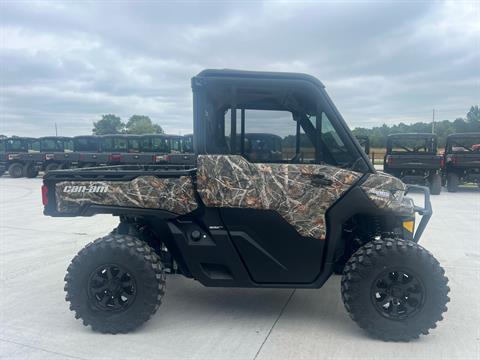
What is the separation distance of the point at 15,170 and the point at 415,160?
21.0 meters

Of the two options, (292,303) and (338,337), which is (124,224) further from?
(338,337)

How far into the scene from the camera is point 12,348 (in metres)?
3.09

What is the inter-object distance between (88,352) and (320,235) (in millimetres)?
2166

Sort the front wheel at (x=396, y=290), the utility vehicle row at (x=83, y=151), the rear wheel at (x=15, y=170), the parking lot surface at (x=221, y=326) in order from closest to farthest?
1. the parking lot surface at (x=221, y=326)
2. the front wheel at (x=396, y=290)
3. the utility vehicle row at (x=83, y=151)
4. the rear wheel at (x=15, y=170)

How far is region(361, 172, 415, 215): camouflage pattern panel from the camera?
10.6 ft

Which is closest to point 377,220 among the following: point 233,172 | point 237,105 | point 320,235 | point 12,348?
point 320,235

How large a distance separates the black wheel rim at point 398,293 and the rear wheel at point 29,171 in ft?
73.6

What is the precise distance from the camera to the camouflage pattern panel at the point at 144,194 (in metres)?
3.38

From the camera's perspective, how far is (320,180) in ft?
10.6

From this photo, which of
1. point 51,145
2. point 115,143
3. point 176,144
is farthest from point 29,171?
point 176,144

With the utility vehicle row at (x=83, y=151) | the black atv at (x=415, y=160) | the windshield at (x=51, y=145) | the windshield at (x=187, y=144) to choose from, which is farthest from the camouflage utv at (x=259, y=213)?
the windshield at (x=51, y=145)

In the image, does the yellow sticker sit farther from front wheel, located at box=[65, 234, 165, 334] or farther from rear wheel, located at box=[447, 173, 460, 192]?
rear wheel, located at box=[447, 173, 460, 192]

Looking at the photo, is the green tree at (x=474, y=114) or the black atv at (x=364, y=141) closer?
the black atv at (x=364, y=141)

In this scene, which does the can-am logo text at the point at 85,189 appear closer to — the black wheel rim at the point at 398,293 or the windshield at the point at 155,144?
the black wheel rim at the point at 398,293
